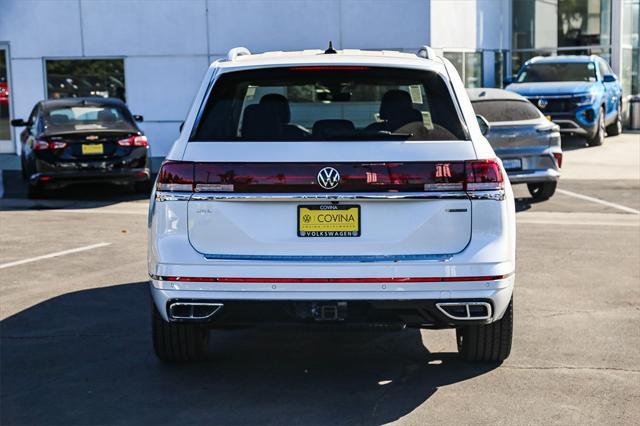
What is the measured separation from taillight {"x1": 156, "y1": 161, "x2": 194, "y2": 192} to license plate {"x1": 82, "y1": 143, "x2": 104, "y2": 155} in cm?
987

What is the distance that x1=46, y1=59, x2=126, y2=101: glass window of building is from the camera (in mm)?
23750

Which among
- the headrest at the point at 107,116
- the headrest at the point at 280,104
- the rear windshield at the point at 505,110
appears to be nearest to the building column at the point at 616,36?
the rear windshield at the point at 505,110

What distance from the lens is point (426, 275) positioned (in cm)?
551

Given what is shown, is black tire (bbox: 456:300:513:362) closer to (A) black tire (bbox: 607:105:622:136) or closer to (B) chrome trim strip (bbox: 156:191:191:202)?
(B) chrome trim strip (bbox: 156:191:191:202)

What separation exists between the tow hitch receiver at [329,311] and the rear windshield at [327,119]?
0.84 meters

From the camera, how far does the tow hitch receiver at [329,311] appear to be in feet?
18.2

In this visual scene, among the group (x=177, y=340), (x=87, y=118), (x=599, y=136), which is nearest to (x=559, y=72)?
(x=599, y=136)

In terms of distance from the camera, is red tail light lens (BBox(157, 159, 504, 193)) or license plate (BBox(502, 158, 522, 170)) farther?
license plate (BBox(502, 158, 522, 170))

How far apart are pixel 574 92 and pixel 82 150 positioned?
1145 cm

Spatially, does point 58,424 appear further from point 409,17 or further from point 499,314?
point 409,17

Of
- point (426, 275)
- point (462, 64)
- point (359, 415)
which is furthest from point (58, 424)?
point (462, 64)

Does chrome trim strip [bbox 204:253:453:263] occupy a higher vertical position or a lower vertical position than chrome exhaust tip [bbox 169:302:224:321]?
higher

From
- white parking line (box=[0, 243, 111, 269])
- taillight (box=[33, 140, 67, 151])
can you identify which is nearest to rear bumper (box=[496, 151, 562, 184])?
white parking line (box=[0, 243, 111, 269])

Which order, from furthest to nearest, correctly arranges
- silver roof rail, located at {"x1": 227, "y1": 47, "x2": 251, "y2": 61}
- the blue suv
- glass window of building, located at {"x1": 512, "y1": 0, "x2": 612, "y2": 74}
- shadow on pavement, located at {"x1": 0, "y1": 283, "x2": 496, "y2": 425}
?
glass window of building, located at {"x1": 512, "y1": 0, "x2": 612, "y2": 74}, the blue suv, silver roof rail, located at {"x1": 227, "y1": 47, "x2": 251, "y2": 61}, shadow on pavement, located at {"x1": 0, "y1": 283, "x2": 496, "y2": 425}
